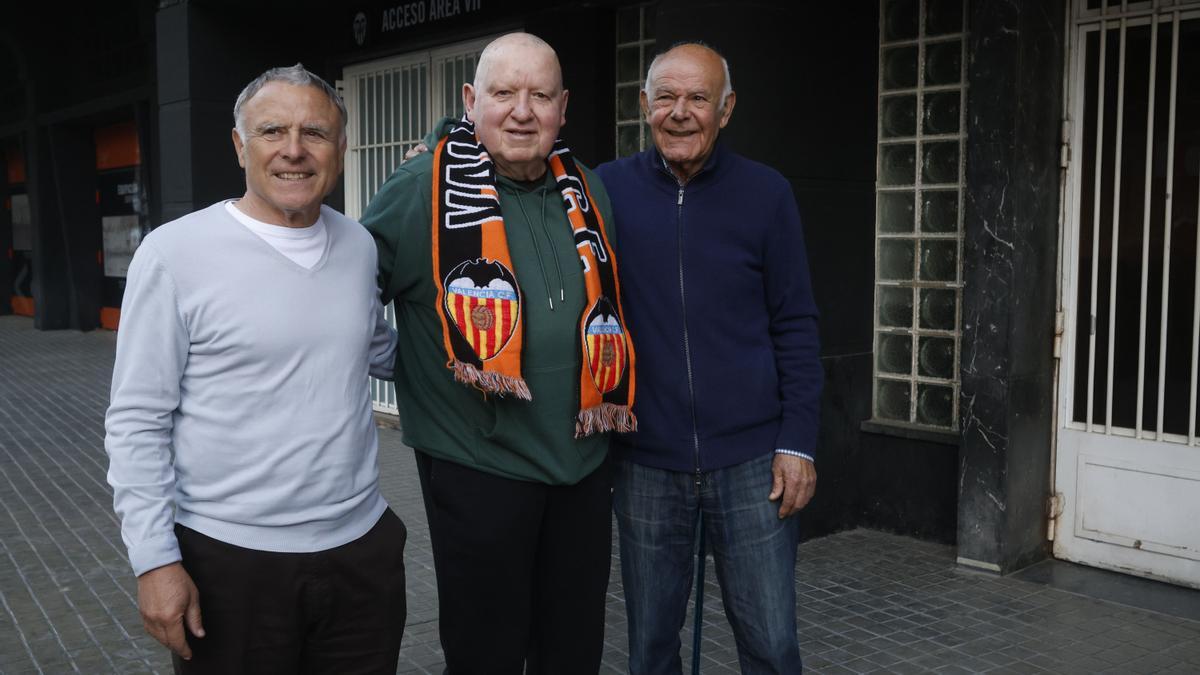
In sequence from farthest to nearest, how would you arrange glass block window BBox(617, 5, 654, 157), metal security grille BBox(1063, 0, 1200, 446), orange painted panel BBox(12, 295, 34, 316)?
orange painted panel BBox(12, 295, 34, 316) → glass block window BBox(617, 5, 654, 157) → metal security grille BBox(1063, 0, 1200, 446)

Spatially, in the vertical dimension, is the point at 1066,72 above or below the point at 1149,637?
above

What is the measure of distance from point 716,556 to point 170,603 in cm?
142

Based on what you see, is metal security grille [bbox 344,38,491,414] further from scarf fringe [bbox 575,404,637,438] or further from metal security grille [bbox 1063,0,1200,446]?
scarf fringe [bbox 575,404,637,438]

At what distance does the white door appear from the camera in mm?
4953

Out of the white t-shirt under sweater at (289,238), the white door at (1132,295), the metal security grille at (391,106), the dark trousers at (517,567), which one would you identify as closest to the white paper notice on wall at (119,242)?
the metal security grille at (391,106)

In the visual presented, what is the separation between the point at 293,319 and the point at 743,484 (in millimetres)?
1245

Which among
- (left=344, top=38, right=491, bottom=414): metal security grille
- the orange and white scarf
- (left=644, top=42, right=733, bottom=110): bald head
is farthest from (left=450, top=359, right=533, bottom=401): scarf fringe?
(left=344, top=38, right=491, bottom=414): metal security grille

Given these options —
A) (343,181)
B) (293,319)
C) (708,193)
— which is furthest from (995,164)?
(343,181)

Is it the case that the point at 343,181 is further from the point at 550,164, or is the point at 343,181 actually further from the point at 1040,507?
the point at 550,164

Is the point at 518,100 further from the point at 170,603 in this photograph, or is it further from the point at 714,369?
the point at 170,603

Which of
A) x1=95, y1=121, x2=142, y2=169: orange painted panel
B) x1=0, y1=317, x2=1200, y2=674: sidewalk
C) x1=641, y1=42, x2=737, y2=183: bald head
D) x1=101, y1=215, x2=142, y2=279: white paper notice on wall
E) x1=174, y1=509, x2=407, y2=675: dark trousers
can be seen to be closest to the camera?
x1=174, y1=509, x2=407, y2=675: dark trousers

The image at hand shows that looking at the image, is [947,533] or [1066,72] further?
[947,533]

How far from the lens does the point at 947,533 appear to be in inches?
226

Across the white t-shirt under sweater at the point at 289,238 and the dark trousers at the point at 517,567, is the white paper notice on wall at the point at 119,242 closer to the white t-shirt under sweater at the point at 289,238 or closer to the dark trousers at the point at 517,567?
the dark trousers at the point at 517,567
